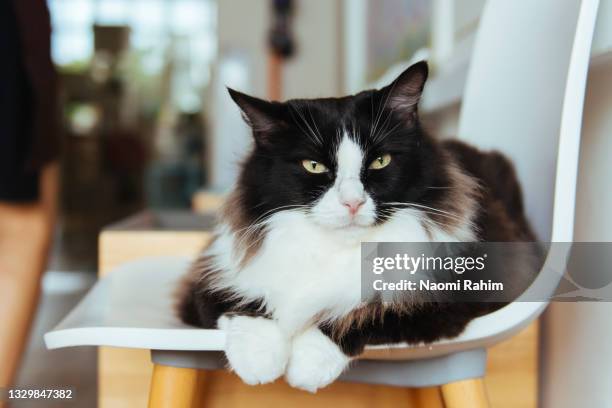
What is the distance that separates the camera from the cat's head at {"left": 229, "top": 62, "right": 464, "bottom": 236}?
747 millimetres

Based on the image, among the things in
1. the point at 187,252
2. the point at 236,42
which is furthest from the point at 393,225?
the point at 236,42

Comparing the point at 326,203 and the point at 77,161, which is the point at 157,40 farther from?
the point at 326,203

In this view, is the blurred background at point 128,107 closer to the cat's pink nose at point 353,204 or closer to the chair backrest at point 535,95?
the chair backrest at point 535,95

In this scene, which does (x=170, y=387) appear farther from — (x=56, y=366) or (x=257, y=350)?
(x=56, y=366)

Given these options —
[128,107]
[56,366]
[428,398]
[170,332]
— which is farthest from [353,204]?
[128,107]

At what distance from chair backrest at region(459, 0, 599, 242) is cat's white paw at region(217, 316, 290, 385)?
15.3 inches

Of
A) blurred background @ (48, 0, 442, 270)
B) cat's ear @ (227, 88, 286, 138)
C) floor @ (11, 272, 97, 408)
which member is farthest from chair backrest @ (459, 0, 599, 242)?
blurred background @ (48, 0, 442, 270)

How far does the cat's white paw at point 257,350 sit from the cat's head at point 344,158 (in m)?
0.14

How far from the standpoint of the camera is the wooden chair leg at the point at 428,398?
38.8 inches

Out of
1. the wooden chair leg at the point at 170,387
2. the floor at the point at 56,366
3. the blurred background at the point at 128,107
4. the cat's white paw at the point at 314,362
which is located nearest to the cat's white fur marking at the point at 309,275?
the cat's white paw at the point at 314,362

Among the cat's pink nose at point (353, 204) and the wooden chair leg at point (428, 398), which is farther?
the wooden chair leg at point (428, 398)

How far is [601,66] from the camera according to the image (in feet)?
3.26

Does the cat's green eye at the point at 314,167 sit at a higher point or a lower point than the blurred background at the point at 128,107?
lower

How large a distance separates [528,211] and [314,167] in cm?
51
